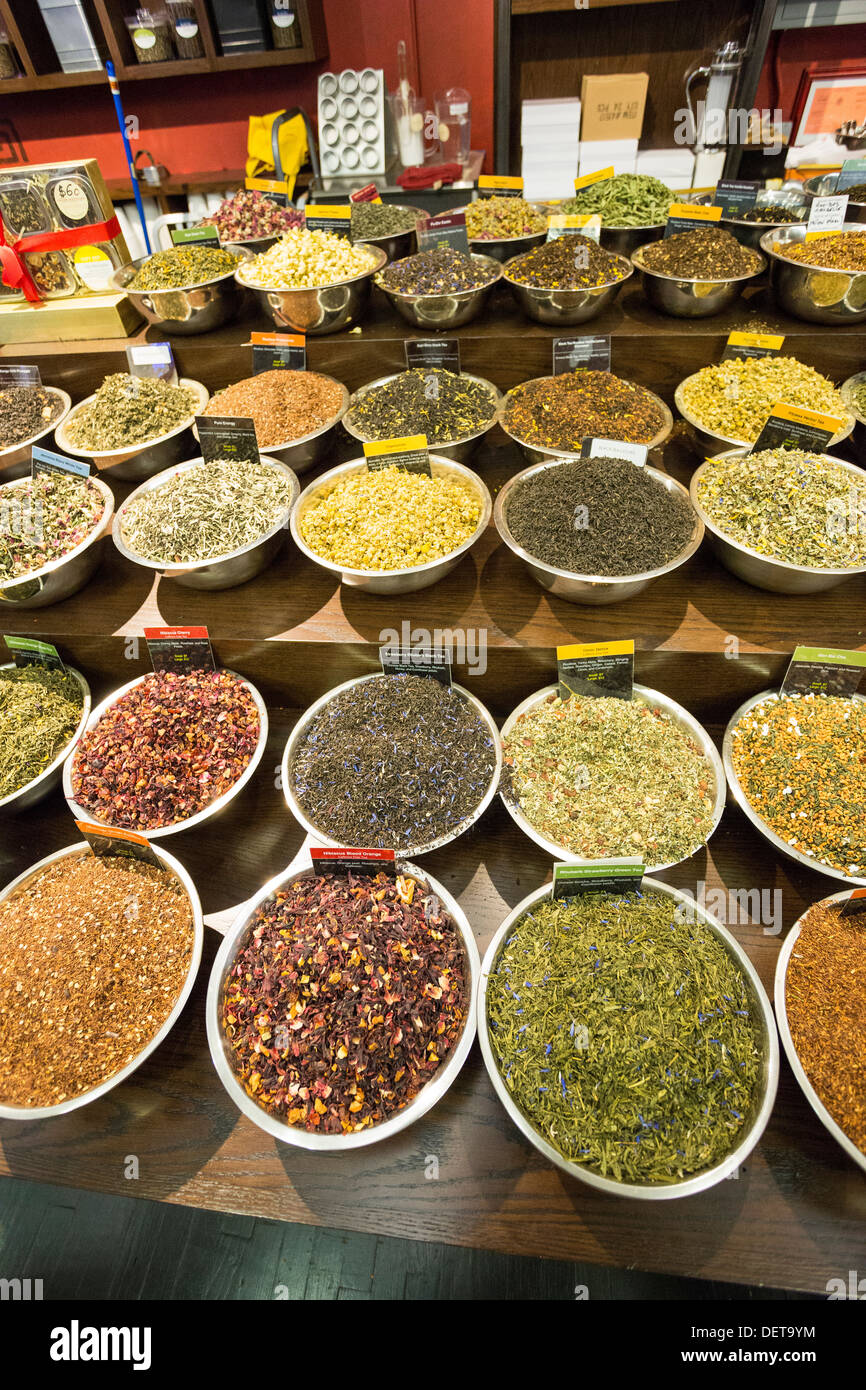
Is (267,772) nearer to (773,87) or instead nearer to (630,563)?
(630,563)

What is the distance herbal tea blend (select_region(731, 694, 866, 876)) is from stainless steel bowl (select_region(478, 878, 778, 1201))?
0.98ft

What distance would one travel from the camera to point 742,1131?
1227 millimetres

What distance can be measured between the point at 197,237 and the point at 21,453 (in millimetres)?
1183

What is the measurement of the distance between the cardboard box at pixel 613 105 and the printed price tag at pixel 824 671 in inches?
143

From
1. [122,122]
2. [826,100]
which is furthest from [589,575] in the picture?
[826,100]

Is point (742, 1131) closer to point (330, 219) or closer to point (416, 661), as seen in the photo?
point (416, 661)

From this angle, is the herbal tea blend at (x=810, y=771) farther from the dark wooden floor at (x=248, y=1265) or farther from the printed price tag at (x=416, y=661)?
the dark wooden floor at (x=248, y=1265)

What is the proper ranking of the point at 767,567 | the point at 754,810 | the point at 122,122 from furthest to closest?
the point at 122,122, the point at 767,567, the point at 754,810

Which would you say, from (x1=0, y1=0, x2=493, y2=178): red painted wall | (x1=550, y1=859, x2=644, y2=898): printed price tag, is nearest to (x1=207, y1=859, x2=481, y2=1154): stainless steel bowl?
(x1=550, y1=859, x2=644, y2=898): printed price tag

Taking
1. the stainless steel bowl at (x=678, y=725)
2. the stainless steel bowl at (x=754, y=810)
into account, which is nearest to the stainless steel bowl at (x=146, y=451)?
the stainless steel bowl at (x=678, y=725)

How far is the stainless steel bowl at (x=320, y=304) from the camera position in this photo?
2.33m

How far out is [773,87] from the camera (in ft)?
12.9

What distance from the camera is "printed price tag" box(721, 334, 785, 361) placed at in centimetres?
222
